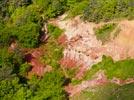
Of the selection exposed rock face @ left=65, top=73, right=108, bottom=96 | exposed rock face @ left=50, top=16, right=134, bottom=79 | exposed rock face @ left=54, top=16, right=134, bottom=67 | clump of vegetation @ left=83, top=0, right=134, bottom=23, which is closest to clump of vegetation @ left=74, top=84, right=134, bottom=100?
exposed rock face @ left=65, top=73, right=108, bottom=96

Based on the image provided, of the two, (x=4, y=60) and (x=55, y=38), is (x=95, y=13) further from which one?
(x=4, y=60)

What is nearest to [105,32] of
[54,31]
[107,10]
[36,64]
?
[107,10]

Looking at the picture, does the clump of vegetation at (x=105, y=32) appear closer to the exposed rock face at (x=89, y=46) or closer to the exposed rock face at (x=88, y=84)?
the exposed rock face at (x=89, y=46)

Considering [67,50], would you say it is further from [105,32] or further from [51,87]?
[51,87]

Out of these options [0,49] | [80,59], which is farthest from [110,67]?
[0,49]

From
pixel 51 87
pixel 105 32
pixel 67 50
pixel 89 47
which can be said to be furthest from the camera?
pixel 67 50
